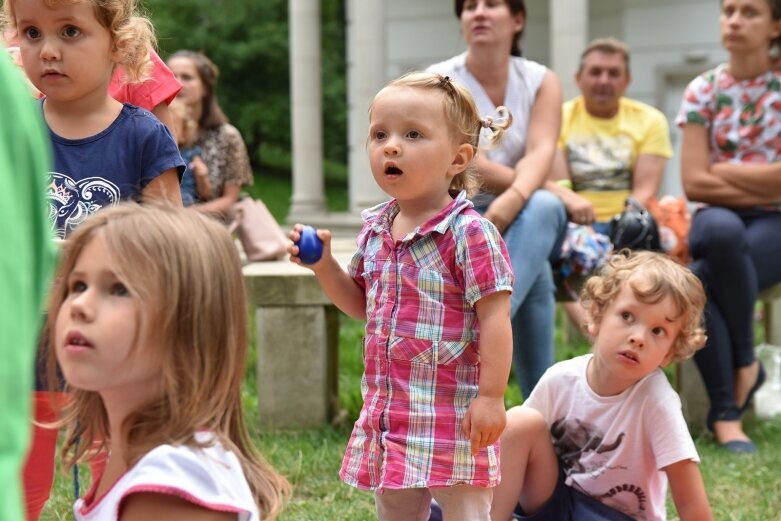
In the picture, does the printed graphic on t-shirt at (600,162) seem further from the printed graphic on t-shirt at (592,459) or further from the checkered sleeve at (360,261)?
the checkered sleeve at (360,261)

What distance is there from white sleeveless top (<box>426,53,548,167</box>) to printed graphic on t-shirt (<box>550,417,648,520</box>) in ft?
4.79

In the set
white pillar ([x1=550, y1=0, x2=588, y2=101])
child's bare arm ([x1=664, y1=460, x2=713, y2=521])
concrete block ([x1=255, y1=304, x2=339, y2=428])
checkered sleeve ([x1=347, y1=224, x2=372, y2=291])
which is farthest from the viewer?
white pillar ([x1=550, y1=0, x2=588, y2=101])

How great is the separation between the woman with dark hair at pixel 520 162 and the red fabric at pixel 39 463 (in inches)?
75.9

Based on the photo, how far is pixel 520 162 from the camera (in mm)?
4363

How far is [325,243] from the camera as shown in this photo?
2611 millimetres

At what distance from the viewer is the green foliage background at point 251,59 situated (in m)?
28.3

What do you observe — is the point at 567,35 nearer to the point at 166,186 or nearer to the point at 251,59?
the point at 166,186

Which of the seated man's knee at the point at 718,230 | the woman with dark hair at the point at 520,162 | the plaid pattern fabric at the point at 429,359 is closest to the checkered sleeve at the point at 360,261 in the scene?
the plaid pattern fabric at the point at 429,359

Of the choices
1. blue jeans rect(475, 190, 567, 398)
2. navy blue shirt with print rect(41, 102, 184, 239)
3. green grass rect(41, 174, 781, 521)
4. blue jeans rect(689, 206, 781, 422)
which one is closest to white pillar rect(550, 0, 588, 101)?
green grass rect(41, 174, 781, 521)

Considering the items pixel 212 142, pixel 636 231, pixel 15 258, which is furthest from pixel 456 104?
pixel 212 142

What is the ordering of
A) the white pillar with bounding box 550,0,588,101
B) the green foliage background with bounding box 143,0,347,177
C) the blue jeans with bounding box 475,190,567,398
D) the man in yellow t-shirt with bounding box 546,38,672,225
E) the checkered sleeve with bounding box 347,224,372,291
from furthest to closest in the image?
the green foliage background with bounding box 143,0,347,177 < the white pillar with bounding box 550,0,588,101 < the man in yellow t-shirt with bounding box 546,38,672,225 < the blue jeans with bounding box 475,190,567,398 < the checkered sleeve with bounding box 347,224,372,291

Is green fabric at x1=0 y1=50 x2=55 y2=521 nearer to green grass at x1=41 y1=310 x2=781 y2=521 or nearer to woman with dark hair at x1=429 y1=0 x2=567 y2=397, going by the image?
green grass at x1=41 y1=310 x2=781 y2=521

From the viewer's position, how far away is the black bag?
4559 millimetres

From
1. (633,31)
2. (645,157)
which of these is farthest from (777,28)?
(633,31)
